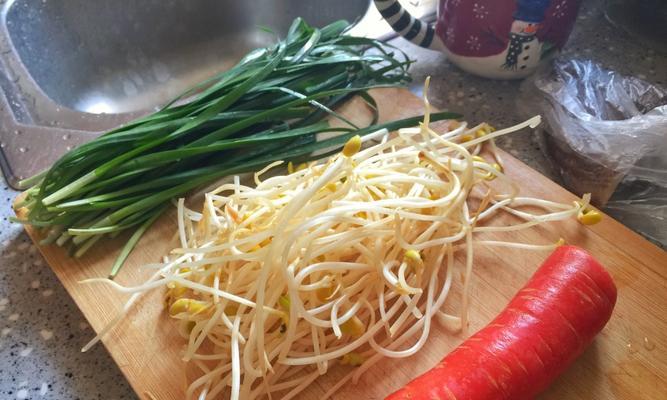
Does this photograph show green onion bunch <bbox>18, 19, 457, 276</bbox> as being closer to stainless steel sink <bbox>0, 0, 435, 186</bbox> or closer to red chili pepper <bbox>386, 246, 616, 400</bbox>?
stainless steel sink <bbox>0, 0, 435, 186</bbox>

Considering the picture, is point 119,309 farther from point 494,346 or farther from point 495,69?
point 495,69

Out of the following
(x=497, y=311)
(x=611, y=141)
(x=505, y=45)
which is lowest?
(x=497, y=311)

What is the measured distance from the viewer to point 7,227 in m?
1.03

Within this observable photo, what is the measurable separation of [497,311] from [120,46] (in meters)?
1.30

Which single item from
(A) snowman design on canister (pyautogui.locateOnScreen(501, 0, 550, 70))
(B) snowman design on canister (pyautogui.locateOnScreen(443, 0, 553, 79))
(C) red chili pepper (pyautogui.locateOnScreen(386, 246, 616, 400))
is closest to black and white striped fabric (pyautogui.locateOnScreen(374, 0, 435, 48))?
(B) snowman design on canister (pyautogui.locateOnScreen(443, 0, 553, 79))

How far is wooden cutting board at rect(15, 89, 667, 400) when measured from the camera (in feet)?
2.57

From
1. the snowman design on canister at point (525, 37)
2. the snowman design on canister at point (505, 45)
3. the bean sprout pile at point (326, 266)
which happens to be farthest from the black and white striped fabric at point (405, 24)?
the bean sprout pile at point (326, 266)

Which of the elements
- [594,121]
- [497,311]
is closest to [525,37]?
[594,121]

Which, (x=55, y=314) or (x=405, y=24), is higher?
(x=405, y=24)

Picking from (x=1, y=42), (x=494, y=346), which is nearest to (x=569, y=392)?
(x=494, y=346)

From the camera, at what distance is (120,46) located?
159cm

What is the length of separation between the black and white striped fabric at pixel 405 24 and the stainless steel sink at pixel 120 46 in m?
0.20

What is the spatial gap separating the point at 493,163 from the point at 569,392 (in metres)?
0.45

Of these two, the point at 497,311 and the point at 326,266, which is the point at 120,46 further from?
the point at 497,311
